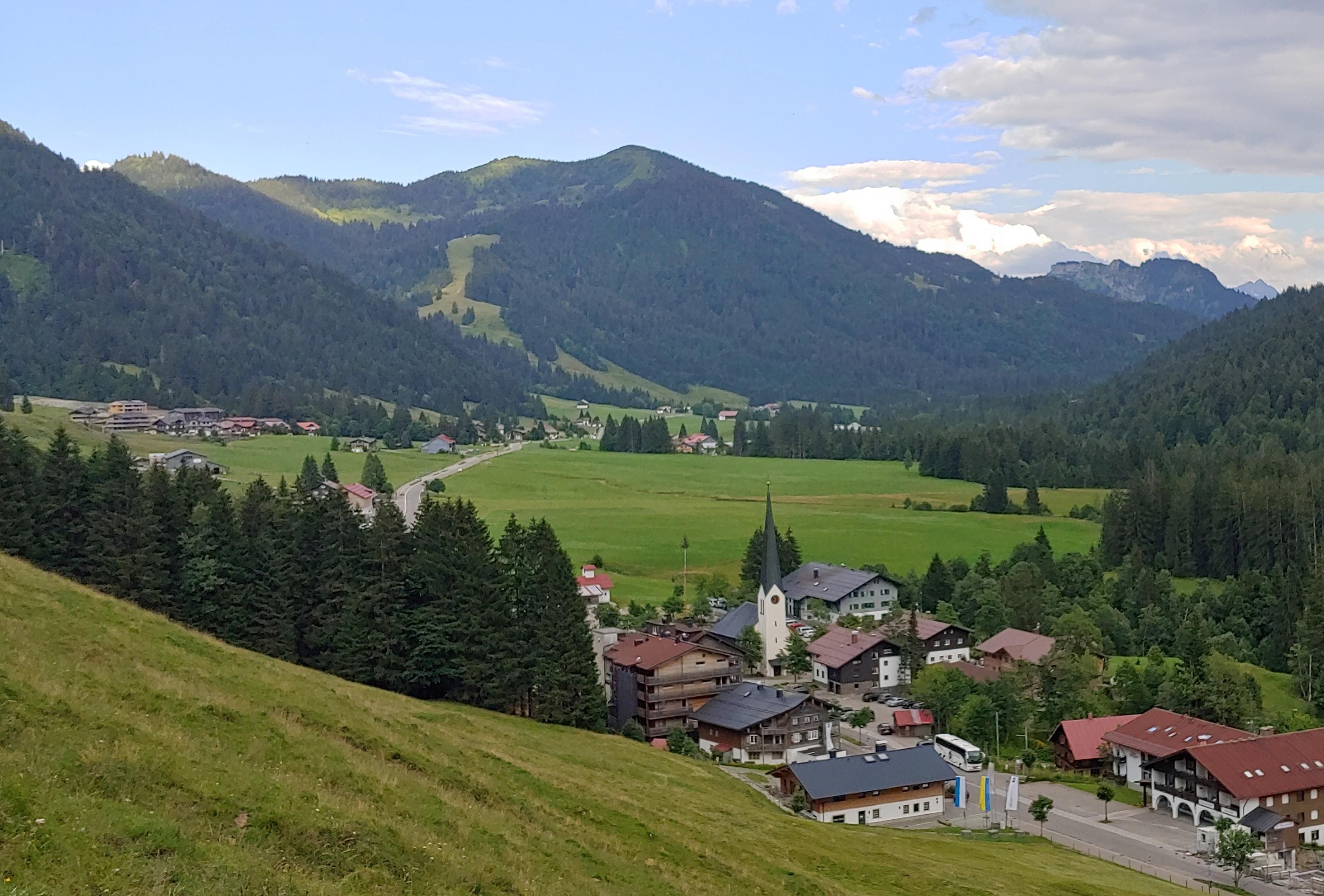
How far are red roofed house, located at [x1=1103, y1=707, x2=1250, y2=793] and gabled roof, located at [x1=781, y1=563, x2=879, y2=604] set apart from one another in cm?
3610

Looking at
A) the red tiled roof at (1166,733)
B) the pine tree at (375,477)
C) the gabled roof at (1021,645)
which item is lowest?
the red tiled roof at (1166,733)

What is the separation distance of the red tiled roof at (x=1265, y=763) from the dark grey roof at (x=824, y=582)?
144 ft

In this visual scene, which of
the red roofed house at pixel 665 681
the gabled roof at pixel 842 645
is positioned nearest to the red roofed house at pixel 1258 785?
the gabled roof at pixel 842 645

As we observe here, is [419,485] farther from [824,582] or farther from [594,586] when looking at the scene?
[824,582]

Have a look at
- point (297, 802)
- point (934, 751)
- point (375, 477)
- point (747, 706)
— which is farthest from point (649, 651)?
point (375, 477)

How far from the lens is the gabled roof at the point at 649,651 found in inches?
2655

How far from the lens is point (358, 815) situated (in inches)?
818

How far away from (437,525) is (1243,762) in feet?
135

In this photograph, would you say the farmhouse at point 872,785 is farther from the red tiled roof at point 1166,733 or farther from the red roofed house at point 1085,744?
the red tiled roof at point 1166,733

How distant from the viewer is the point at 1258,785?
181 feet

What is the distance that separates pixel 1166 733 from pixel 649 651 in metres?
29.0

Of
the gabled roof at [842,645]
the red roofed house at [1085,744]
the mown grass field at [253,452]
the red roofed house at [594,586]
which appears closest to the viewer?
the red roofed house at [1085,744]

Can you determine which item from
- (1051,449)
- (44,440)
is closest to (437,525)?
(44,440)

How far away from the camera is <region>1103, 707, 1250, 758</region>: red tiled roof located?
198ft
